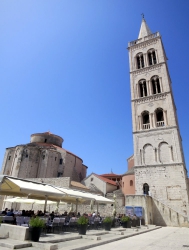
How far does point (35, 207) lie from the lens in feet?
85.2

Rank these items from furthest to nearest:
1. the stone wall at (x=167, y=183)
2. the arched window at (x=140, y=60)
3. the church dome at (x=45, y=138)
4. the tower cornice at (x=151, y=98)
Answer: the church dome at (x=45, y=138) → the arched window at (x=140, y=60) → the tower cornice at (x=151, y=98) → the stone wall at (x=167, y=183)

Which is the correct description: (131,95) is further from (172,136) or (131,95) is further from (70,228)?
(70,228)

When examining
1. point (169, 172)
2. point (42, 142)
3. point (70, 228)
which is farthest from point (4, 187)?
point (42, 142)

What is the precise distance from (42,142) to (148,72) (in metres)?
26.3

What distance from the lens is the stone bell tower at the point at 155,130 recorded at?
2238cm

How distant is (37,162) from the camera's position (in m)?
34.6

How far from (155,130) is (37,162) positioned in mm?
22006

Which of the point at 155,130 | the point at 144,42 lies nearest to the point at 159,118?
the point at 155,130

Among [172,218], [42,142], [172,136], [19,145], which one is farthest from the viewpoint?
[42,142]

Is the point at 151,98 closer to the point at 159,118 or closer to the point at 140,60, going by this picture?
the point at 159,118

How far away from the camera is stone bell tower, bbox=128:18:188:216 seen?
2238 centimetres

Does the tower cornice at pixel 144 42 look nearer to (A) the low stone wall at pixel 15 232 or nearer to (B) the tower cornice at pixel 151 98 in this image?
(B) the tower cornice at pixel 151 98

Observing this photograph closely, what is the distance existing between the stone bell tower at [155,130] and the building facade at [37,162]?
16.3 metres

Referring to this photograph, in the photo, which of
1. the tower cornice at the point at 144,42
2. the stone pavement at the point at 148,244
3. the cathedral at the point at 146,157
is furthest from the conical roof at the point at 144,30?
the stone pavement at the point at 148,244
